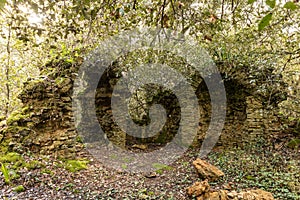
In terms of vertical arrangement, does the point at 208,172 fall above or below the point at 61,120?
below

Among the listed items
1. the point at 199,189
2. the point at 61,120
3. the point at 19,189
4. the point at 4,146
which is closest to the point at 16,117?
the point at 4,146

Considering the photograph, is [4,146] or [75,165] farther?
[75,165]

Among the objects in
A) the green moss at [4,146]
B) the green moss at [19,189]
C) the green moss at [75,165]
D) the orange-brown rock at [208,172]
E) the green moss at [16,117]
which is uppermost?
the green moss at [16,117]

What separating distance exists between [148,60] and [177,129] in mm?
3290

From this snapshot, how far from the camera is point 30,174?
475cm

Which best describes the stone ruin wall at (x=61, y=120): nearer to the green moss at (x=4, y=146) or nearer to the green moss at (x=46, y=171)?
the green moss at (x=4, y=146)

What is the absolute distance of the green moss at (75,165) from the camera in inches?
221

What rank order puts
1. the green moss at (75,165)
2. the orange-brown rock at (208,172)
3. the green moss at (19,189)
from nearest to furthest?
the green moss at (19,189) → the orange-brown rock at (208,172) → the green moss at (75,165)

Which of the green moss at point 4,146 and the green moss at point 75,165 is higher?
the green moss at point 4,146

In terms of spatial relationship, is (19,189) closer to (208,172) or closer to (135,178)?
(135,178)

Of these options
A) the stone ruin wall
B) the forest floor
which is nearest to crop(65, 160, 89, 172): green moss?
the forest floor

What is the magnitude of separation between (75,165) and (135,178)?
1.62 m

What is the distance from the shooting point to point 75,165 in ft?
19.2

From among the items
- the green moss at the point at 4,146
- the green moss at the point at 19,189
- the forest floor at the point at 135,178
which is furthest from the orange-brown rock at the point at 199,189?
the green moss at the point at 4,146
